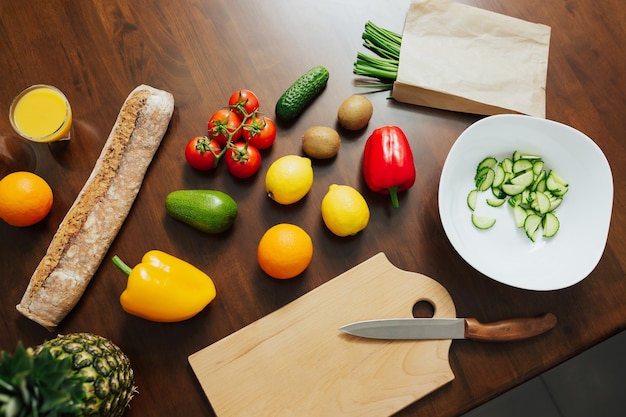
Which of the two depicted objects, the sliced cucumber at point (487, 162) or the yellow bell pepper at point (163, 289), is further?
the sliced cucumber at point (487, 162)

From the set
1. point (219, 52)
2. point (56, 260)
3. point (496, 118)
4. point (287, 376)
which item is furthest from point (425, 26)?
point (56, 260)

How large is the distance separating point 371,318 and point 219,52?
86 cm

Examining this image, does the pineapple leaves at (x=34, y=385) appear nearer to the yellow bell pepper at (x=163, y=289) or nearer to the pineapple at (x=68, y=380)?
the pineapple at (x=68, y=380)

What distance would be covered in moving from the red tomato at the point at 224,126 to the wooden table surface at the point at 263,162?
0.29ft

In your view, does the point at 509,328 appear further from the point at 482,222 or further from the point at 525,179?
the point at 525,179

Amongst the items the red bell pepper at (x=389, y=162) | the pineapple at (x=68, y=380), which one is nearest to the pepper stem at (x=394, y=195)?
the red bell pepper at (x=389, y=162)

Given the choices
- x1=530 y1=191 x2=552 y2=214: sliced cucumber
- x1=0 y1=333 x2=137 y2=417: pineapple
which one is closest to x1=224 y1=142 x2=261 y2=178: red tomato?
x1=0 y1=333 x2=137 y2=417: pineapple

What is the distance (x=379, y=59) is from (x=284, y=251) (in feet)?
2.02

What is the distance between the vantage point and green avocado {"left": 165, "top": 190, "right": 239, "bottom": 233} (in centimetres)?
128

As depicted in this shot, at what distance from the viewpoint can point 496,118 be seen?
4.23ft

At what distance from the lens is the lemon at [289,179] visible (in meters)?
1.28

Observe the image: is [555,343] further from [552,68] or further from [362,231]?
[552,68]

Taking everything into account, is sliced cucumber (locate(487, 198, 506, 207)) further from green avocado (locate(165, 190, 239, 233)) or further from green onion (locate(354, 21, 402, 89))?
green avocado (locate(165, 190, 239, 233))

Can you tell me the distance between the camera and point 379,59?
4.66 ft
